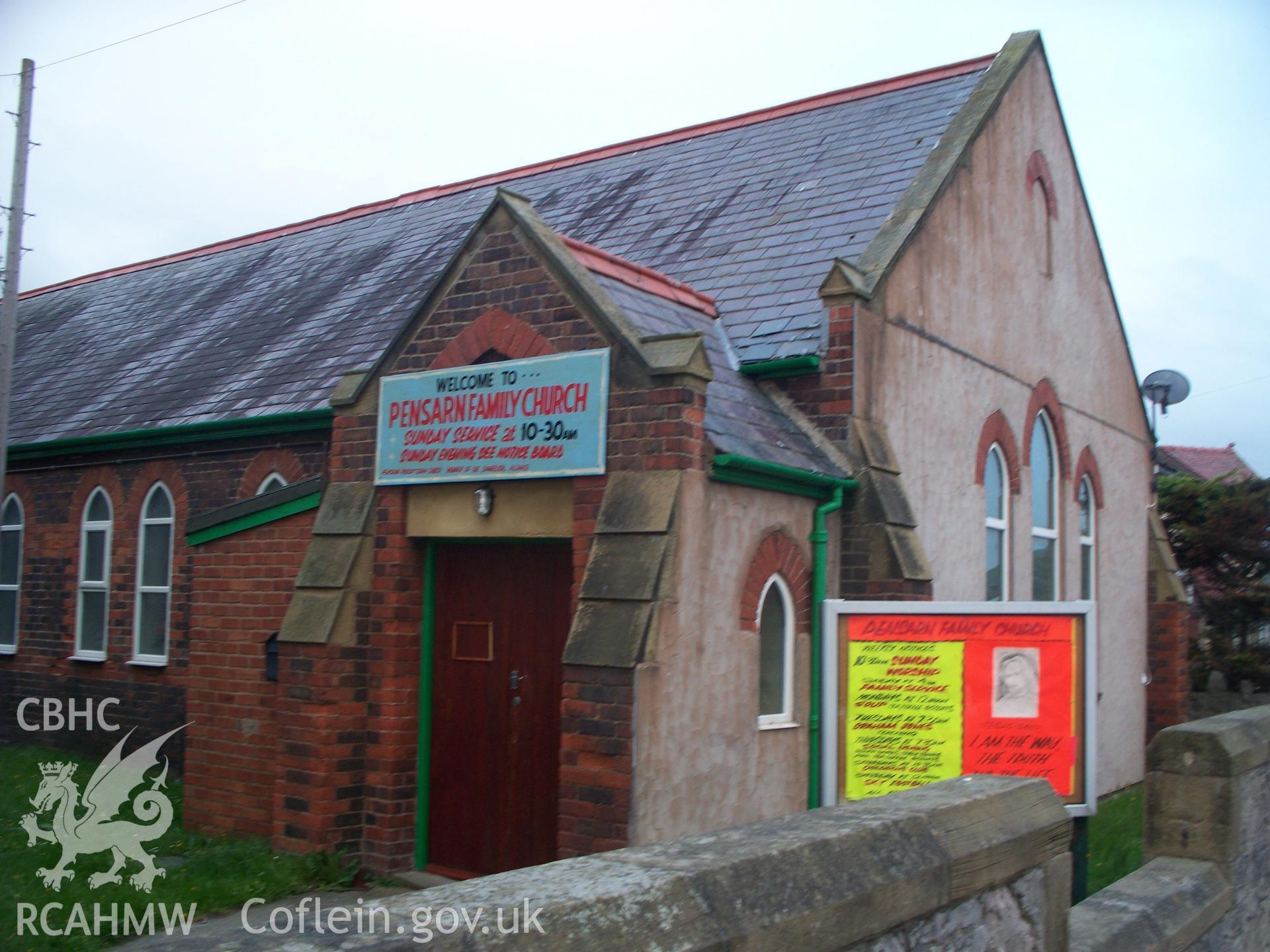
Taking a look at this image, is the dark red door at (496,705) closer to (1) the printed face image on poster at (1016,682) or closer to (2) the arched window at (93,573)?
(1) the printed face image on poster at (1016,682)

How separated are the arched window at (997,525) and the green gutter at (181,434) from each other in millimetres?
6423

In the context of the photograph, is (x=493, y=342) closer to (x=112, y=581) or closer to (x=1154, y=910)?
(x=1154, y=910)

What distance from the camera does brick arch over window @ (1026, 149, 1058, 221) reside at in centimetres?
1323

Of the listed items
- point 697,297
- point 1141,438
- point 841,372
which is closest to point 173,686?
point 697,297

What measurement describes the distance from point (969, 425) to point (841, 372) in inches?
103

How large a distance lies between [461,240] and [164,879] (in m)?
7.82

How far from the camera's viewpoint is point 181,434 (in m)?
13.2

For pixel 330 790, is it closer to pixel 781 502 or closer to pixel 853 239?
pixel 781 502

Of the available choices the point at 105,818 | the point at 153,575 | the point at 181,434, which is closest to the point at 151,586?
the point at 153,575

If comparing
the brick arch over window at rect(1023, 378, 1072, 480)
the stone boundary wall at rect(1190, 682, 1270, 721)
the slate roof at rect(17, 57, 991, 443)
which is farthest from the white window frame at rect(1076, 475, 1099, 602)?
the stone boundary wall at rect(1190, 682, 1270, 721)

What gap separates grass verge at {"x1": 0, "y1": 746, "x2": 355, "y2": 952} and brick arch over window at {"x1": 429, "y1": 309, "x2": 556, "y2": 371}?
344 cm

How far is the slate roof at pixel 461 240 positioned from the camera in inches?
429

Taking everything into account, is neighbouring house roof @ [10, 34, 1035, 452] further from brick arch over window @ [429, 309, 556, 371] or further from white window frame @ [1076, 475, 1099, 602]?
white window frame @ [1076, 475, 1099, 602]

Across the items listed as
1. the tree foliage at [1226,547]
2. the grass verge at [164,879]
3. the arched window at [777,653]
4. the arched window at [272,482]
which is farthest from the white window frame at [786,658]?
the tree foliage at [1226,547]
